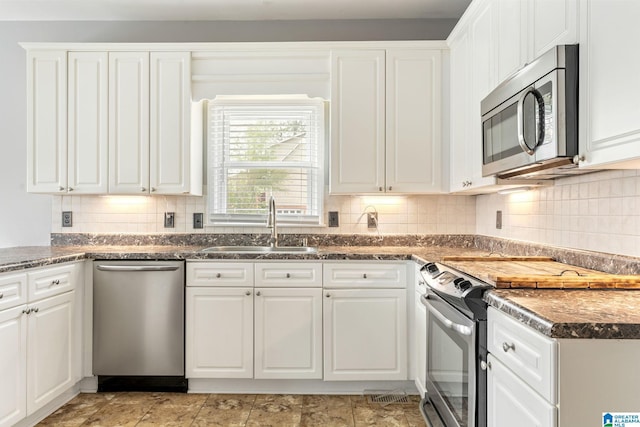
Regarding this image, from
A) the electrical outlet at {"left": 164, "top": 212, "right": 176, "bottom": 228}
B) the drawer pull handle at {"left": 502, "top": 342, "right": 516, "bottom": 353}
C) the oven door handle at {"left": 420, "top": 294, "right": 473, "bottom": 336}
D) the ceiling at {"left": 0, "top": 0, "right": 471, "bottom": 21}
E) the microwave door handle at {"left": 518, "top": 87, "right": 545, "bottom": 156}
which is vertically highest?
the ceiling at {"left": 0, "top": 0, "right": 471, "bottom": 21}

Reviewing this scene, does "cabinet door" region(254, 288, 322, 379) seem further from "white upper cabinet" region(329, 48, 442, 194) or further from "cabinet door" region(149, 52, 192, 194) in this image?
"cabinet door" region(149, 52, 192, 194)

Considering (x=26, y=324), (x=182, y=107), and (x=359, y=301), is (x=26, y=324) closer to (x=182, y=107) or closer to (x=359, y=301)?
(x=182, y=107)

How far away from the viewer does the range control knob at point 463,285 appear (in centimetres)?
162

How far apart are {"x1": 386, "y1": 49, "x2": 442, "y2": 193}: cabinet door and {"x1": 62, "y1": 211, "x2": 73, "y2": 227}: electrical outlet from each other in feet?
7.96

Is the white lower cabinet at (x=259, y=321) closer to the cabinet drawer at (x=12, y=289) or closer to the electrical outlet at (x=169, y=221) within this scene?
the electrical outlet at (x=169, y=221)

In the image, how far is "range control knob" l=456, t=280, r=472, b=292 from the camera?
162 centimetres

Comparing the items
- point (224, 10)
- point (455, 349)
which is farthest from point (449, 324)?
point (224, 10)

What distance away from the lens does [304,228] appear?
3.30 m

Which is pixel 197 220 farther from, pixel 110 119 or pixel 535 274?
pixel 535 274

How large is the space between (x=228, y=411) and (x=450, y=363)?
55.0 inches

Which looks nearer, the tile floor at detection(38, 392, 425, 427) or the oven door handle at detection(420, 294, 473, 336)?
the oven door handle at detection(420, 294, 473, 336)

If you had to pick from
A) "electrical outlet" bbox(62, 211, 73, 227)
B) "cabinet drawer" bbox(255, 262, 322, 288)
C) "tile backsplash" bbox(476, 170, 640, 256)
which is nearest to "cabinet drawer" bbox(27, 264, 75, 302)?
"electrical outlet" bbox(62, 211, 73, 227)

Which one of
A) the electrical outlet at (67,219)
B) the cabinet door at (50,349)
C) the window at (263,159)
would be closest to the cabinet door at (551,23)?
the window at (263,159)

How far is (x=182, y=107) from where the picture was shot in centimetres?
303
